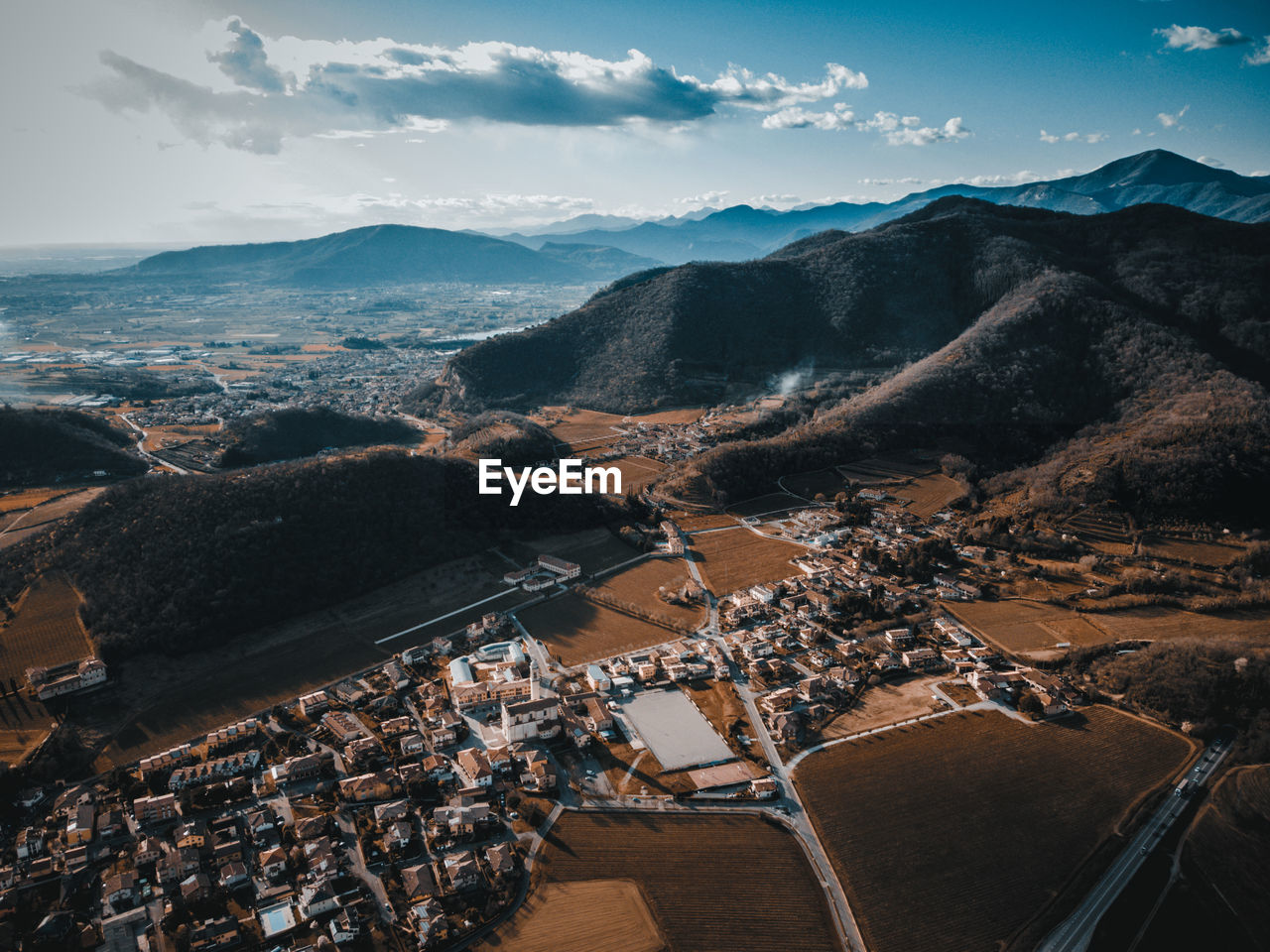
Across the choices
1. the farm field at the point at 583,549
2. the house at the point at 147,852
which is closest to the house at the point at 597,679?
the farm field at the point at 583,549

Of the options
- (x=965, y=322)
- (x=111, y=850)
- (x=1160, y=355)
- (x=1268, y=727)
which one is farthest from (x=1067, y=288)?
(x=111, y=850)

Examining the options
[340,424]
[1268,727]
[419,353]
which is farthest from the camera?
[419,353]

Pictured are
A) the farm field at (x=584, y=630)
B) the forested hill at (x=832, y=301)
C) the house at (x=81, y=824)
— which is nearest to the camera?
the house at (x=81, y=824)

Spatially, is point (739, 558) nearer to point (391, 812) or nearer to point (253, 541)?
point (391, 812)

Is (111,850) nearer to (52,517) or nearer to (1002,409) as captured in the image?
(52,517)

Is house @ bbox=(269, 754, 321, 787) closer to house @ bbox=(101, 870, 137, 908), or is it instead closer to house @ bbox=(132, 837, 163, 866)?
house @ bbox=(132, 837, 163, 866)

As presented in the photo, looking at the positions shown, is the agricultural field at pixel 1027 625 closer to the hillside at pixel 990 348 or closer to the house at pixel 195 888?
the hillside at pixel 990 348
